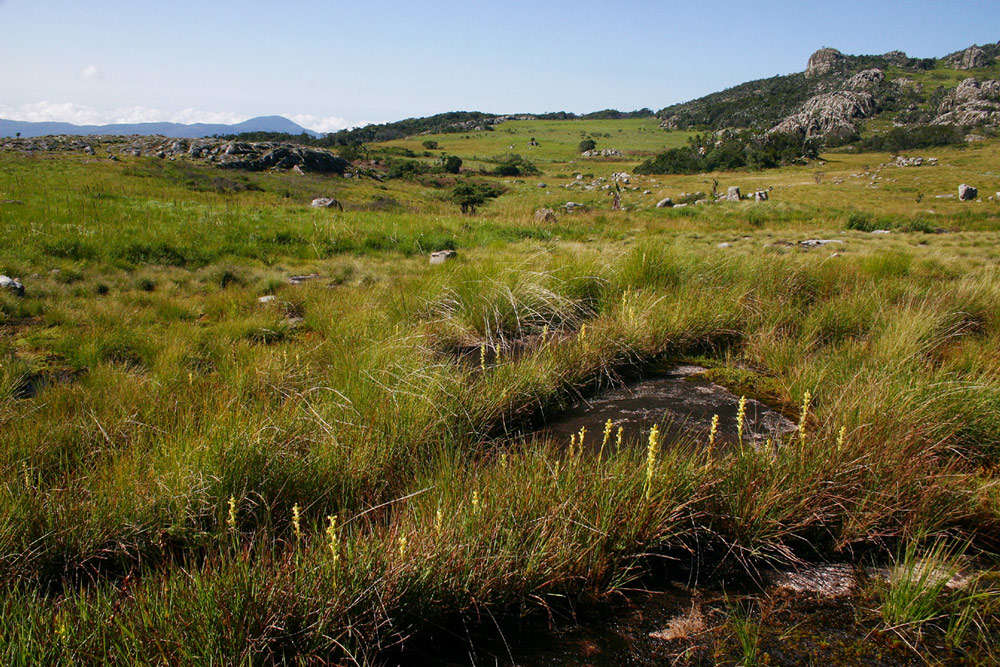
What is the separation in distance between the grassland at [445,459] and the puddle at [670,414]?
0.19 metres

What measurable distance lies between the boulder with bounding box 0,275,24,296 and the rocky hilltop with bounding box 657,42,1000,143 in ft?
→ 224

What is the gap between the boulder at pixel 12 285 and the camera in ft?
18.4

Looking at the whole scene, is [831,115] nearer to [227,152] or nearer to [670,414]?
[227,152]

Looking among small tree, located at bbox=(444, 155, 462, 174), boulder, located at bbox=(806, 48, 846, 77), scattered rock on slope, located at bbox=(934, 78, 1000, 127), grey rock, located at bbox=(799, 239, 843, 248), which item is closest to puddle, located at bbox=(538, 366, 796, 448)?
grey rock, located at bbox=(799, 239, 843, 248)

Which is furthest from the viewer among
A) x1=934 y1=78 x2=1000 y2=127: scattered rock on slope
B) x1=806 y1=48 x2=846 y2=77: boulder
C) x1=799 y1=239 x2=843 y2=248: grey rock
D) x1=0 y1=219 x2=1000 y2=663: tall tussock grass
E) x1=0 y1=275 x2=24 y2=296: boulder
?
x1=806 y1=48 x2=846 y2=77: boulder

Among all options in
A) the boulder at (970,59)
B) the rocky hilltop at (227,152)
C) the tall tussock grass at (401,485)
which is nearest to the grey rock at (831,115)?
the boulder at (970,59)

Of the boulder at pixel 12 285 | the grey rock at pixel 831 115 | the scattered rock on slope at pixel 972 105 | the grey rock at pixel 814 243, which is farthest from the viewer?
the grey rock at pixel 831 115

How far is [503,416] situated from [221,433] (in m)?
1.50

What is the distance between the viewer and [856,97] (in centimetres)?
7256

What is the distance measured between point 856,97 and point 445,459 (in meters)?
92.6

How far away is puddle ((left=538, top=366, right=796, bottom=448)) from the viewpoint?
293cm

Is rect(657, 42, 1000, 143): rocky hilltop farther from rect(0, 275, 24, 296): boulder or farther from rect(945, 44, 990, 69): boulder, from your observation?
rect(0, 275, 24, 296): boulder

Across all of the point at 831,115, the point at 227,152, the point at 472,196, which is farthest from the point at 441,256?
the point at 831,115

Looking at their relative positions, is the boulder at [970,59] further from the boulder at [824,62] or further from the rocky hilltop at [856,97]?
the boulder at [824,62]
